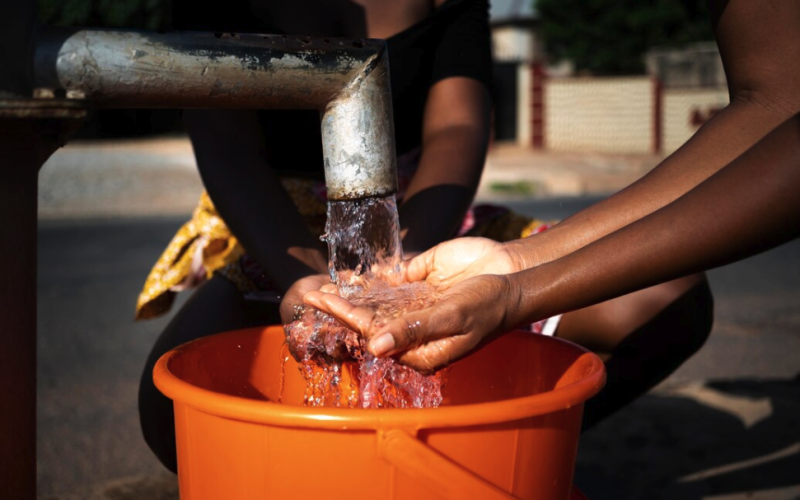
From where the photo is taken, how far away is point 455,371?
1.41m

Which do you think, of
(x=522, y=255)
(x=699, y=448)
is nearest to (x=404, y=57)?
(x=522, y=255)

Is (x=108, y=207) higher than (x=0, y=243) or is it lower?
lower

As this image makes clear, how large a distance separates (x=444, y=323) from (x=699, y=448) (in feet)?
4.89

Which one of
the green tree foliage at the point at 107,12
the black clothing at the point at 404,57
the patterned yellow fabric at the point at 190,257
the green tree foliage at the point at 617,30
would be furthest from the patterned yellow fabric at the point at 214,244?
the green tree foliage at the point at 617,30

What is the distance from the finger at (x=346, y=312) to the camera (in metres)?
1.08

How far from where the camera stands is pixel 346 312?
1.10 metres

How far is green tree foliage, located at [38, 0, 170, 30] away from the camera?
1788 cm

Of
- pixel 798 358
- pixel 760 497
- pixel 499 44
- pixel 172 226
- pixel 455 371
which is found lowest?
pixel 499 44

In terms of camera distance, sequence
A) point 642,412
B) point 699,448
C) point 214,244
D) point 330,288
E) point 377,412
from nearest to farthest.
→ point 377,412 < point 330,288 < point 214,244 < point 699,448 < point 642,412

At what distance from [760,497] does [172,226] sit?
5.52 metres

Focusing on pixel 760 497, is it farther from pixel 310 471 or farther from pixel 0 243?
pixel 0 243

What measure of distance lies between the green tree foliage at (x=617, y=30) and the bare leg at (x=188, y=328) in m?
20.5

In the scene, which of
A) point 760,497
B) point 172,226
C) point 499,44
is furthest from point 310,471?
point 499,44

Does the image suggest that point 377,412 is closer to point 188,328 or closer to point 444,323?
point 444,323
